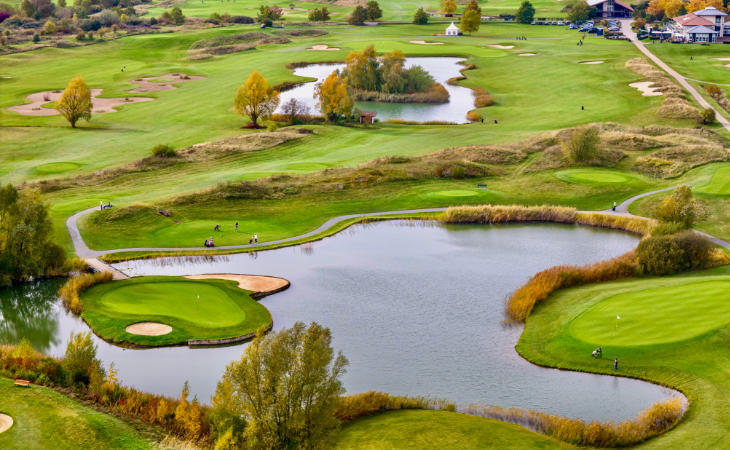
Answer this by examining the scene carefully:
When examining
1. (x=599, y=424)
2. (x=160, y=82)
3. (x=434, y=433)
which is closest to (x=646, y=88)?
(x=160, y=82)

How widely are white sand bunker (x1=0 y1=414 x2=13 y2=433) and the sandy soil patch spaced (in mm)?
22181

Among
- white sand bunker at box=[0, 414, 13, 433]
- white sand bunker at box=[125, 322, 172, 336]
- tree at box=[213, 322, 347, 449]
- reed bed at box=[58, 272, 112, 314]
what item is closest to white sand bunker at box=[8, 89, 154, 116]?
reed bed at box=[58, 272, 112, 314]

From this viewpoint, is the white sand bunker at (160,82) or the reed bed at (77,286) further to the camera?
the white sand bunker at (160,82)

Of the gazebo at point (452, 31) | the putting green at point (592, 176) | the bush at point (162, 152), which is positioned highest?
the gazebo at point (452, 31)

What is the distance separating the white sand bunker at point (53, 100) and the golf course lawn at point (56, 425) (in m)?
90.2

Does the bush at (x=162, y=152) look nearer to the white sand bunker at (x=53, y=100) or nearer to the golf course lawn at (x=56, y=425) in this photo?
the white sand bunker at (x=53, y=100)

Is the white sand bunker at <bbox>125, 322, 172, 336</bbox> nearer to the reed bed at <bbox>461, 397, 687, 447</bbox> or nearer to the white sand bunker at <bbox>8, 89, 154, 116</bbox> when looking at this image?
the reed bed at <bbox>461, 397, 687, 447</bbox>

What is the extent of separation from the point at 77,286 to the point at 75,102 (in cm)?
6343

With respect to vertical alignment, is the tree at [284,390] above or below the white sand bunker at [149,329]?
above

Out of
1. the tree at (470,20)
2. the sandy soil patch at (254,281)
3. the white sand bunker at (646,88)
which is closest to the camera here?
the sandy soil patch at (254,281)

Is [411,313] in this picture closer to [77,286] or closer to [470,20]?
[77,286]

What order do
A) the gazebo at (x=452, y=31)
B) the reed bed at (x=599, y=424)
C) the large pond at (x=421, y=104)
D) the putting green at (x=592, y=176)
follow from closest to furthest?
the reed bed at (x=599, y=424) → the putting green at (x=592, y=176) → the large pond at (x=421, y=104) → the gazebo at (x=452, y=31)

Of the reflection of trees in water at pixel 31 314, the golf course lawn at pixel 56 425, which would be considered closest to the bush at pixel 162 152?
the reflection of trees in water at pixel 31 314

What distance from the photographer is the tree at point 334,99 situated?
11469 centimetres
